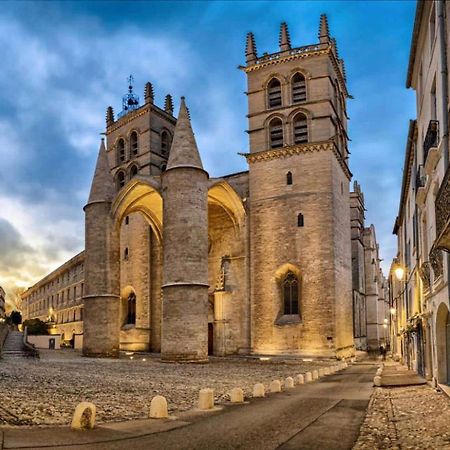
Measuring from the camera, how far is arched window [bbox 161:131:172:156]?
36.1 m

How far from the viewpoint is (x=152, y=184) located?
27.1 meters

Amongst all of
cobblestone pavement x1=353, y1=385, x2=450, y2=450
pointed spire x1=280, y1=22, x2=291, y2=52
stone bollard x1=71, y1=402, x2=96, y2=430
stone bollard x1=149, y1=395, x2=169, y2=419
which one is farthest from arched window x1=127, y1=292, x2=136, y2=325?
stone bollard x1=71, y1=402, x2=96, y2=430

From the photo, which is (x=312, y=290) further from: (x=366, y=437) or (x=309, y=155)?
(x=366, y=437)

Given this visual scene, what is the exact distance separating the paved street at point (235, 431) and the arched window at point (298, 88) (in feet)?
72.7

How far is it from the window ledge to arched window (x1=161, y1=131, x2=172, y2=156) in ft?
47.2

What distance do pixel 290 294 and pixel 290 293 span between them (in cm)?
5

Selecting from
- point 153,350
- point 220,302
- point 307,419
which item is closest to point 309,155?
point 220,302

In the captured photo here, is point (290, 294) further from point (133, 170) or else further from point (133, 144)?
point (133, 144)

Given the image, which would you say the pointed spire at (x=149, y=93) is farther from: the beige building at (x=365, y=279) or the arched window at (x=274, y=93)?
the beige building at (x=365, y=279)

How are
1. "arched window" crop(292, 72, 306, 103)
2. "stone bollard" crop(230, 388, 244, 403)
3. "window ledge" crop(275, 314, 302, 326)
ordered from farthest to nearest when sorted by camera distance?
"arched window" crop(292, 72, 306, 103)
"window ledge" crop(275, 314, 302, 326)
"stone bollard" crop(230, 388, 244, 403)

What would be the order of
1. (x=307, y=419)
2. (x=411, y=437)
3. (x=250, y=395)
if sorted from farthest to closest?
1. (x=250, y=395)
2. (x=307, y=419)
3. (x=411, y=437)

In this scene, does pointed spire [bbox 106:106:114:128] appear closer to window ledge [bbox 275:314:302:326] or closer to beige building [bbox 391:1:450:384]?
window ledge [bbox 275:314:302:326]

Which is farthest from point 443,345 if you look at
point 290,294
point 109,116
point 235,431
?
point 109,116

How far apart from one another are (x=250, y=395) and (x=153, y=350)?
20.4 metres
